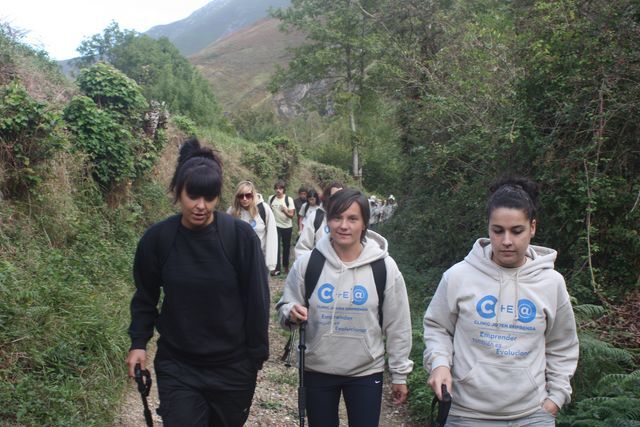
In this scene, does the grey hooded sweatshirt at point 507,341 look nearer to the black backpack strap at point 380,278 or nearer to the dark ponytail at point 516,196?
the dark ponytail at point 516,196

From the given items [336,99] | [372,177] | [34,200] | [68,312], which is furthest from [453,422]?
[372,177]

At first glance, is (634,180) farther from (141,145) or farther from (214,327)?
(141,145)

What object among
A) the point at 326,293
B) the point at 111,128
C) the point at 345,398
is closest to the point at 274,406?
the point at 345,398

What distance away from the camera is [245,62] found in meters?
89.1

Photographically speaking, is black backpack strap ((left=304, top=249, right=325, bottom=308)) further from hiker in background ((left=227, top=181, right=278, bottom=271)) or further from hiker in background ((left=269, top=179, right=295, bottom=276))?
hiker in background ((left=269, top=179, right=295, bottom=276))

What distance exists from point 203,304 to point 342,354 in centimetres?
88

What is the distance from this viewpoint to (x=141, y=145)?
11312 millimetres

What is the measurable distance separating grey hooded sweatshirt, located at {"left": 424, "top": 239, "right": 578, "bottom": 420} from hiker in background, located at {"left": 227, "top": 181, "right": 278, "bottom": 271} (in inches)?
189

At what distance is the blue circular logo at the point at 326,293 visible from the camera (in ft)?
11.5

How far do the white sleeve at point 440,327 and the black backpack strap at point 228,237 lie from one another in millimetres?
1079

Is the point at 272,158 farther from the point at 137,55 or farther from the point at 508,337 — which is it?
the point at 137,55

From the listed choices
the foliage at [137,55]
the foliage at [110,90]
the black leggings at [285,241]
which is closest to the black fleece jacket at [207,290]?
the foliage at [110,90]

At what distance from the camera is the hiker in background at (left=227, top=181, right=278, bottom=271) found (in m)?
7.80

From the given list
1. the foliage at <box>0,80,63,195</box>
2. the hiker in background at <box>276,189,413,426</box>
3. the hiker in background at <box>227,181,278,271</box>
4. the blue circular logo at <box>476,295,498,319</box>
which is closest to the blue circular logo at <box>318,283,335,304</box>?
the hiker in background at <box>276,189,413,426</box>
